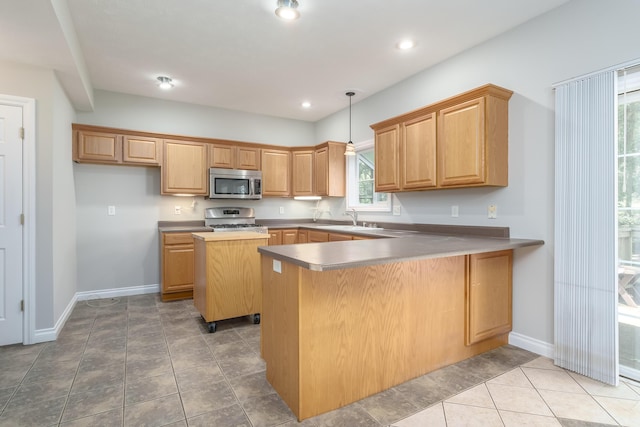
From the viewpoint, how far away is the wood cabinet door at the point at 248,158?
4.84 metres

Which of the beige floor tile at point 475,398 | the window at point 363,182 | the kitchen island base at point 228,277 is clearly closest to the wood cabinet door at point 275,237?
the window at point 363,182

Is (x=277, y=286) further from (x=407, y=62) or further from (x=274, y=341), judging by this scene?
(x=407, y=62)

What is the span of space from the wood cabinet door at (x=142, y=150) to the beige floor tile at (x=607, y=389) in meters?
4.79

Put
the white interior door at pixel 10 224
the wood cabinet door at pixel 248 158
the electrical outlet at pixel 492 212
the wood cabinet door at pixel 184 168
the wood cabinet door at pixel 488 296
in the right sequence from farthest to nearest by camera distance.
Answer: the wood cabinet door at pixel 248 158, the wood cabinet door at pixel 184 168, the electrical outlet at pixel 492 212, the white interior door at pixel 10 224, the wood cabinet door at pixel 488 296

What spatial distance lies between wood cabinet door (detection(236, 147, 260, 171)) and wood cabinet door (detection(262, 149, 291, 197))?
0.11m

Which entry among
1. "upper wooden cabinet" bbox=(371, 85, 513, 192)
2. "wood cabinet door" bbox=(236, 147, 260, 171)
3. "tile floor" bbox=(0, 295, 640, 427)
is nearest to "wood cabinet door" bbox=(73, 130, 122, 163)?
"wood cabinet door" bbox=(236, 147, 260, 171)

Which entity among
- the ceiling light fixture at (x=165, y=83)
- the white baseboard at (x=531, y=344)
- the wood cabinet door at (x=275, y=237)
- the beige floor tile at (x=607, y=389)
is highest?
the ceiling light fixture at (x=165, y=83)

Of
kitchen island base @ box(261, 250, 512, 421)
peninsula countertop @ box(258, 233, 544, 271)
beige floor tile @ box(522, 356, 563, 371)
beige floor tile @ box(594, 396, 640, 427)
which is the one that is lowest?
beige floor tile @ box(522, 356, 563, 371)

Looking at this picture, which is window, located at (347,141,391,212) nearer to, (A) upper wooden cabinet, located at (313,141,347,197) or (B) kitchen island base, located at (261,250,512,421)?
(A) upper wooden cabinet, located at (313,141,347,197)

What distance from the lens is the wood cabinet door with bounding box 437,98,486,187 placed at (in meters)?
2.65

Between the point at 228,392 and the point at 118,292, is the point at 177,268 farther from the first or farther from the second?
the point at 228,392

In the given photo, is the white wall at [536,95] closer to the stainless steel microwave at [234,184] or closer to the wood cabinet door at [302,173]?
the wood cabinet door at [302,173]

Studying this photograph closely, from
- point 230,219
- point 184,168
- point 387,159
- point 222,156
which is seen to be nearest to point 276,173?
point 222,156

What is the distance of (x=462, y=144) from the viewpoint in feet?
9.09
